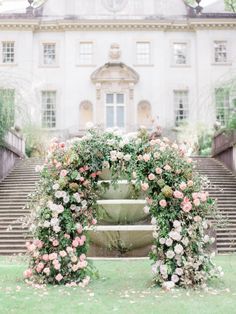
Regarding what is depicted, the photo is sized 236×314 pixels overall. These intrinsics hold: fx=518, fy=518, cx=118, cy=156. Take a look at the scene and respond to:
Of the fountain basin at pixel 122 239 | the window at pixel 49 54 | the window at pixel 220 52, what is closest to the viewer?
the fountain basin at pixel 122 239

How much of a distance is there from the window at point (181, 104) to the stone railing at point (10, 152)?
11.9 meters

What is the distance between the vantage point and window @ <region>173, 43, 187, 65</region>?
31.9 meters

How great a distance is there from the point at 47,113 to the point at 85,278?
24562 mm

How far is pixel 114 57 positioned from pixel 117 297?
25614 millimetres

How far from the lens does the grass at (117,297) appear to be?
5.97 m

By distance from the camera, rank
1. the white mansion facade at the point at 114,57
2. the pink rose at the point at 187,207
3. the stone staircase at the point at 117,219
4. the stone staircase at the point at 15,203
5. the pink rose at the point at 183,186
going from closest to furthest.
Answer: the pink rose at the point at 187,207 → the pink rose at the point at 183,186 → the stone staircase at the point at 117,219 → the stone staircase at the point at 15,203 → the white mansion facade at the point at 114,57

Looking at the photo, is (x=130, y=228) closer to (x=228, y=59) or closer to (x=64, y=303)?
(x=64, y=303)

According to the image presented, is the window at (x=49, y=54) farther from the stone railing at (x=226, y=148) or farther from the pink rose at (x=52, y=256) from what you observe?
the pink rose at (x=52, y=256)

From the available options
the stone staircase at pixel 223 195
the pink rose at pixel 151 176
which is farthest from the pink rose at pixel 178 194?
the stone staircase at pixel 223 195

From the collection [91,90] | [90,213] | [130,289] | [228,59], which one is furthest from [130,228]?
[228,59]

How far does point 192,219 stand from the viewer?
306 inches

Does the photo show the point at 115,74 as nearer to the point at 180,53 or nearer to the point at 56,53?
the point at 56,53

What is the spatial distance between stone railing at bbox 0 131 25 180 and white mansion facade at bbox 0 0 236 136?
846cm

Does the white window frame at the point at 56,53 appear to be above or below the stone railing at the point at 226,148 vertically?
above
